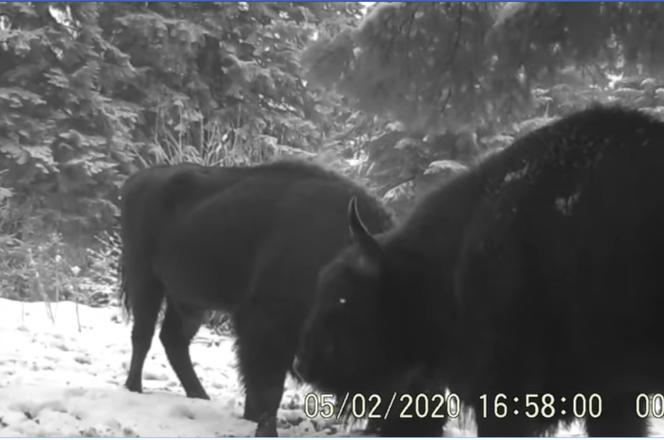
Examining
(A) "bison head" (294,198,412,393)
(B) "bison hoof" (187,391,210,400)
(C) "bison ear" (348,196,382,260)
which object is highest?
(C) "bison ear" (348,196,382,260)

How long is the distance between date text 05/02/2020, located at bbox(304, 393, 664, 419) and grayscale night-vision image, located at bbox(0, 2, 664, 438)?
13 millimetres

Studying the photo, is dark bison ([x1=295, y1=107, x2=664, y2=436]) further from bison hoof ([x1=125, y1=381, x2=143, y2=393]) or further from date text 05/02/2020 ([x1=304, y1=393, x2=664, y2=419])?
bison hoof ([x1=125, y1=381, x2=143, y2=393])

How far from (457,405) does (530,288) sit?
103 cm

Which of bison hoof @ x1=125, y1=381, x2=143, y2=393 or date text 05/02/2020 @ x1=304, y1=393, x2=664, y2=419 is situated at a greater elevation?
bison hoof @ x1=125, y1=381, x2=143, y2=393

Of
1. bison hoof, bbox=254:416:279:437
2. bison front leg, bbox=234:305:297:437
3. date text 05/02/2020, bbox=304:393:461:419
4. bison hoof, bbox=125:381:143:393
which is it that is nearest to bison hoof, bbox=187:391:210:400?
bison hoof, bbox=125:381:143:393

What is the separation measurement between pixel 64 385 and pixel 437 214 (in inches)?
145

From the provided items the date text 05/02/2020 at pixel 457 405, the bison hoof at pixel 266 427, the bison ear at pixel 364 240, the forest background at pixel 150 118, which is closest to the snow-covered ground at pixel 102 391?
the bison hoof at pixel 266 427

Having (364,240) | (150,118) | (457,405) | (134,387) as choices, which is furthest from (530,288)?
(150,118)

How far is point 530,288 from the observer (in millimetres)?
3598

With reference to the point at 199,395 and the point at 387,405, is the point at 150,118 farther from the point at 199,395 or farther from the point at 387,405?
the point at 387,405

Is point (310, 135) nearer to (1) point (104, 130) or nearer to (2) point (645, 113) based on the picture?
(1) point (104, 130)

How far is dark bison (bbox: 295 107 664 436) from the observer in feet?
11.4

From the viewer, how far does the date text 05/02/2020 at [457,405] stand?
368 cm

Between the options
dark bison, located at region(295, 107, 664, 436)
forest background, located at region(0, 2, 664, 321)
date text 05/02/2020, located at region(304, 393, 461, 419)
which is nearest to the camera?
dark bison, located at region(295, 107, 664, 436)
